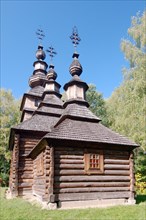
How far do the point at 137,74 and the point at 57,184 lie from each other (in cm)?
1379

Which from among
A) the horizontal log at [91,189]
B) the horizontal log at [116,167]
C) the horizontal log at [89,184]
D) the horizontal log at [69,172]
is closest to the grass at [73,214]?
the horizontal log at [91,189]

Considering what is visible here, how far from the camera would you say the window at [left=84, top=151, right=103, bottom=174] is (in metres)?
11.4

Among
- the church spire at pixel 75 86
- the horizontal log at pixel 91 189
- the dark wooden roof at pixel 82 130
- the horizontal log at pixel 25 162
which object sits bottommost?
the horizontal log at pixel 91 189

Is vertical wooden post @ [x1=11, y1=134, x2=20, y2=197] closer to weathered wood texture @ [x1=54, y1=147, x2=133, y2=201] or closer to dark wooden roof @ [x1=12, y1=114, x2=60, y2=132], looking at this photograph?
dark wooden roof @ [x1=12, y1=114, x2=60, y2=132]

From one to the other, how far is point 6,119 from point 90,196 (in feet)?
77.7

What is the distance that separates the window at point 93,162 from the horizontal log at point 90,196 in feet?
3.72

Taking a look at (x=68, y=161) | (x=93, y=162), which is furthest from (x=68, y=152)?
(x=93, y=162)

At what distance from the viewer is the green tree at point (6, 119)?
31184 millimetres

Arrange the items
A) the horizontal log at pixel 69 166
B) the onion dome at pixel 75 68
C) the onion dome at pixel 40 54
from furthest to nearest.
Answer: the onion dome at pixel 40 54 → the onion dome at pixel 75 68 → the horizontal log at pixel 69 166

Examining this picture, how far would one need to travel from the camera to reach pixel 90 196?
11102mm

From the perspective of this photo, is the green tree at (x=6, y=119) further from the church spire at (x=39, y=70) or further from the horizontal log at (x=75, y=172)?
the horizontal log at (x=75, y=172)

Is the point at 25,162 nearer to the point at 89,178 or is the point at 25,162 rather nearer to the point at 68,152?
the point at 68,152

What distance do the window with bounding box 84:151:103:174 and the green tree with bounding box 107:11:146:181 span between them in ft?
27.1

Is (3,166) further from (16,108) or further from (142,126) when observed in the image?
(142,126)
